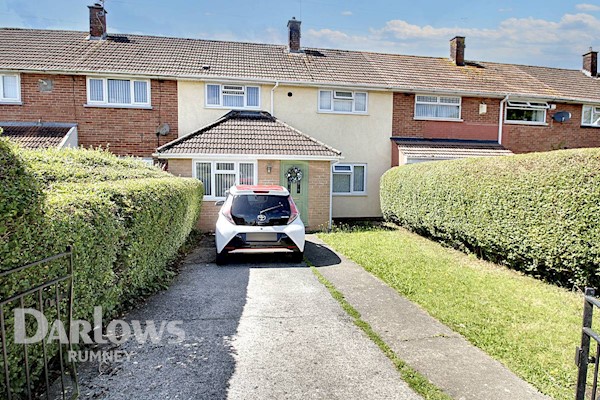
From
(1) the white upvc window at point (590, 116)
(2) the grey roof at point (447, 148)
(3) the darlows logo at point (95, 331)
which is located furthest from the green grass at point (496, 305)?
(1) the white upvc window at point (590, 116)

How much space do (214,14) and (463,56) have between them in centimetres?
1212

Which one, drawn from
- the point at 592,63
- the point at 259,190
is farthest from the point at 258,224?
the point at 592,63

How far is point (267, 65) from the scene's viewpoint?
51.4 feet

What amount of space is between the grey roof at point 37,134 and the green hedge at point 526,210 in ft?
40.1

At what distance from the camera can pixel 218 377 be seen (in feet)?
10.5

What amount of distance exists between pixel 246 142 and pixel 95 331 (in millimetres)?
9264

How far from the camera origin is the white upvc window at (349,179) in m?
15.1

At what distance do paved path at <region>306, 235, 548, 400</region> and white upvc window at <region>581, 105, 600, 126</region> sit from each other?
17304 millimetres

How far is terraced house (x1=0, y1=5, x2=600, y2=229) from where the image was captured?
1248cm

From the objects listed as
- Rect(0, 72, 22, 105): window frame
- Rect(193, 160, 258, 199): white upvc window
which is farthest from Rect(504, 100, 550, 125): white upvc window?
Rect(0, 72, 22, 105): window frame

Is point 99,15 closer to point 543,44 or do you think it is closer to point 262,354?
point 262,354

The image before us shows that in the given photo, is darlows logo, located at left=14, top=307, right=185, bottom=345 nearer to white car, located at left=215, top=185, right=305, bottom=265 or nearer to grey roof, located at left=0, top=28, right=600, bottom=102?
white car, located at left=215, top=185, right=305, bottom=265

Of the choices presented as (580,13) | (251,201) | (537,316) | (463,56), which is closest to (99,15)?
(251,201)

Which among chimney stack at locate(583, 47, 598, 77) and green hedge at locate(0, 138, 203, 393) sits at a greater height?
chimney stack at locate(583, 47, 598, 77)
